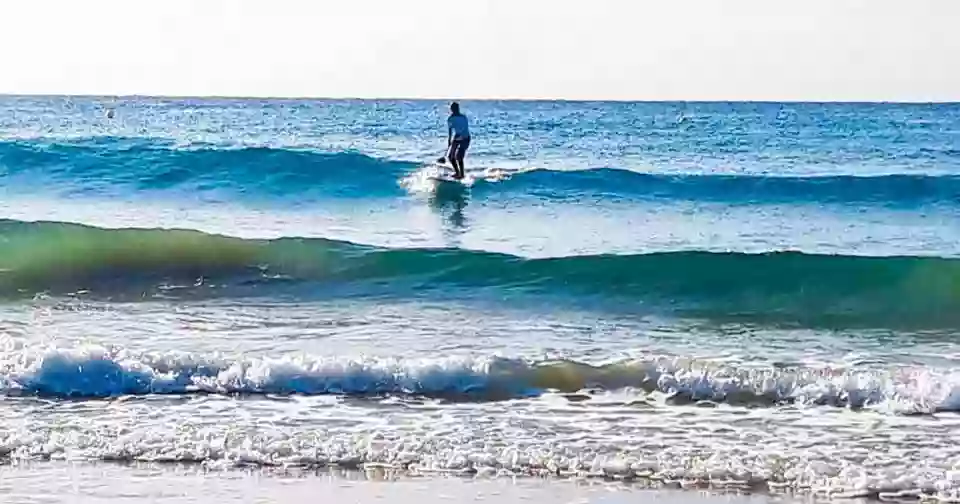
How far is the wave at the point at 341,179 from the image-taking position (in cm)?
2092

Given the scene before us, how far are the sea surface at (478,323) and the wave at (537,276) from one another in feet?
0.13

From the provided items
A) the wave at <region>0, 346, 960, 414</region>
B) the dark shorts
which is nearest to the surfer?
the dark shorts

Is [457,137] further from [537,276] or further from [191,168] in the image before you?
[537,276]

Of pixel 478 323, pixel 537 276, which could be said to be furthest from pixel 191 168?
pixel 478 323

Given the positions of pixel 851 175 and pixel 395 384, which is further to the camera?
pixel 851 175

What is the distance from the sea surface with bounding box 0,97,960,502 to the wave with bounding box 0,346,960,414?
2cm

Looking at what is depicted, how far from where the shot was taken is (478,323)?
10789 millimetres

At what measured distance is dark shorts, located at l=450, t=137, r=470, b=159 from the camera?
20.6 meters

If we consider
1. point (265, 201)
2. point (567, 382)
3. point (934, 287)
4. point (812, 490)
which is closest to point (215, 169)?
point (265, 201)

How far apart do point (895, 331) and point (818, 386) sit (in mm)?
2686

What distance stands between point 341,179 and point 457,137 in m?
2.76

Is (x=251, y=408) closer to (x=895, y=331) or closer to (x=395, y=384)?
(x=395, y=384)

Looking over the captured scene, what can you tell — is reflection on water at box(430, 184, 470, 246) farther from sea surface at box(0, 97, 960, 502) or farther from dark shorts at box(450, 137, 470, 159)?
dark shorts at box(450, 137, 470, 159)

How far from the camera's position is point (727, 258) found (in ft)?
43.1
